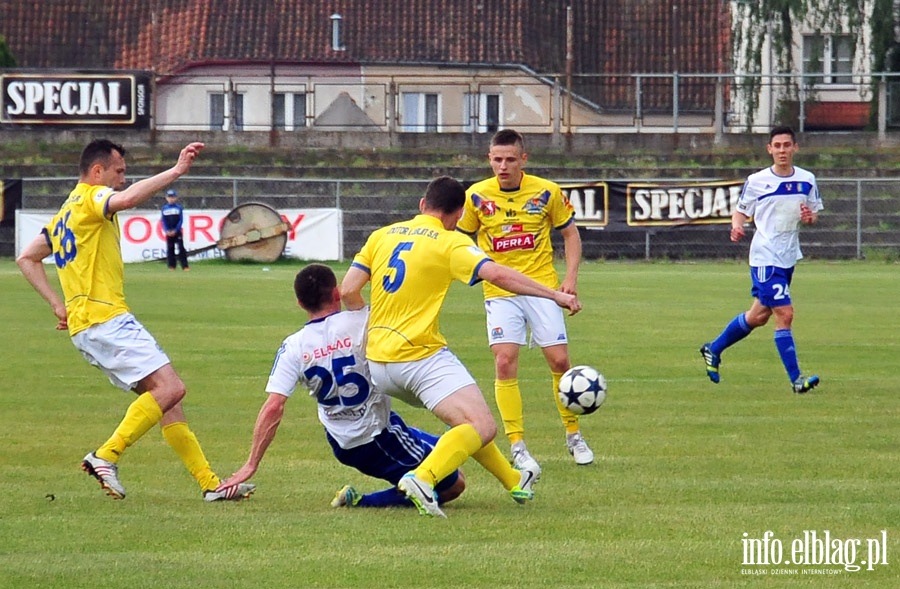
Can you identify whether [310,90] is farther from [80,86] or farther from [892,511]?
[892,511]

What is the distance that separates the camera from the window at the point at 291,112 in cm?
3842

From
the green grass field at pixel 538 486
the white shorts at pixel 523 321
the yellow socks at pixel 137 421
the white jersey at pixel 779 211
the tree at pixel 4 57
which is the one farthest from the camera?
the tree at pixel 4 57

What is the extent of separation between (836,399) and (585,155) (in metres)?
24.3

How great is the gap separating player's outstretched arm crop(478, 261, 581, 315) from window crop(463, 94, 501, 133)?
29.9 m

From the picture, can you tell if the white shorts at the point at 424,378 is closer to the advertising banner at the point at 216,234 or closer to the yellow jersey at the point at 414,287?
the yellow jersey at the point at 414,287

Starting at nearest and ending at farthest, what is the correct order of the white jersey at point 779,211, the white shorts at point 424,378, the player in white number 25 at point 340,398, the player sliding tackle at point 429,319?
the player sliding tackle at point 429,319 < the white shorts at point 424,378 < the player in white number 25 at point 340,398 < the white jersey at point 779,211

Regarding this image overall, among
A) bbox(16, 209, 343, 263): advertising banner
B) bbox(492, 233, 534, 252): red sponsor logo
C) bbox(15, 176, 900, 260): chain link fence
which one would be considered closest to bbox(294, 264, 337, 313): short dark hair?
bbox(492, 233, 534, 252): red sponsor logo

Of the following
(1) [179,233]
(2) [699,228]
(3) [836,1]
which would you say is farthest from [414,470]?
(3) [836,1]

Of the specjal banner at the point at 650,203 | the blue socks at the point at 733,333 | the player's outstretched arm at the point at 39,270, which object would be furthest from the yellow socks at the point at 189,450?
the specjal banner at the point at 650,203

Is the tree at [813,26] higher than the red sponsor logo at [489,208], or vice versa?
the tree at [813,26]

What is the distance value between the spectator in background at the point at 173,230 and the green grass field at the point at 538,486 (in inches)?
468

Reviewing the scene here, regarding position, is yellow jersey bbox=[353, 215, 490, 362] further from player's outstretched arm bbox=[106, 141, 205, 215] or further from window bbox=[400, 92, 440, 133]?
window bbox=[400, 92, 440, 133]

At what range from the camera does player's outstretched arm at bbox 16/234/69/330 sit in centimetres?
823

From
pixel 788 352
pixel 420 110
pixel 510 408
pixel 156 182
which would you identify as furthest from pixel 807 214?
pixel 420 110
